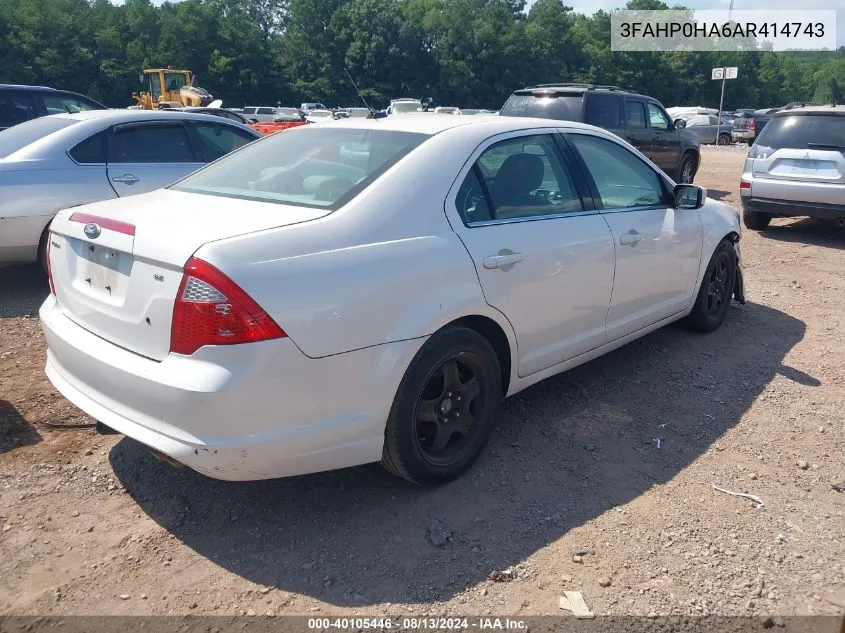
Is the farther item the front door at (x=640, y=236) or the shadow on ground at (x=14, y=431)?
the front door at (x=640, y=236)

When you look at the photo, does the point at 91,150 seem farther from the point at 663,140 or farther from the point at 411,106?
the point at 663,140

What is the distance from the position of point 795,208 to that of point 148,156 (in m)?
7.39

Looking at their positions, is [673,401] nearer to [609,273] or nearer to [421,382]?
[609,273]

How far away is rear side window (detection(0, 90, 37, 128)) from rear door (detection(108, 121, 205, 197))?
3.52m

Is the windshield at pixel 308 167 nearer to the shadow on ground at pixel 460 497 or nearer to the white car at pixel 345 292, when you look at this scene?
the white car at pixel 345 292

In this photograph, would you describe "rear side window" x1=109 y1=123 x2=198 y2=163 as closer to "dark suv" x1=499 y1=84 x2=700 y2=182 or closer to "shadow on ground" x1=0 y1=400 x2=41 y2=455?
"shadow on ground" x1=0 y1=400 x2=41 y2=455

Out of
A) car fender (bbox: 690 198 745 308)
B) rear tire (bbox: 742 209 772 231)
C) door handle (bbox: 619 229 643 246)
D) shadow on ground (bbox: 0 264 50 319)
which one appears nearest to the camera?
door handle (bbox: 619 229 643 246)

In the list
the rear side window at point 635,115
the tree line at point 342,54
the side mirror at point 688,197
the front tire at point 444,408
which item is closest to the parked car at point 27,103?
the side mirror at point 688,197

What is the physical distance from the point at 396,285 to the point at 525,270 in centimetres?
86

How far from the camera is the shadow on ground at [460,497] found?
286 cm

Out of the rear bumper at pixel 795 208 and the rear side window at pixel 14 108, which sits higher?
the rear side window at pixel 14 108

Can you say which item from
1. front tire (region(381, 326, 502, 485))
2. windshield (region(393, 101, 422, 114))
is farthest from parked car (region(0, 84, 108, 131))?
front tire (region(381, 326, 502, 485))

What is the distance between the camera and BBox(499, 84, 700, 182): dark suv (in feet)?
36.8

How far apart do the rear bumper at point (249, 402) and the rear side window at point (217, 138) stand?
15.2ft
